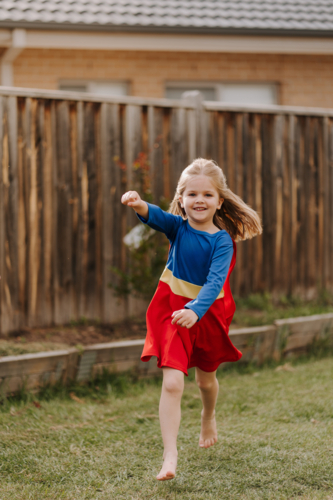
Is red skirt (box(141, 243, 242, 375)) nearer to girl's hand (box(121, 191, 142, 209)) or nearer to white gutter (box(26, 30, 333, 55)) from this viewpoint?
girl's hand (box(121, 191, 142, 209))

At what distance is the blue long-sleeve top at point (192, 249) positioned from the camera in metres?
3.01

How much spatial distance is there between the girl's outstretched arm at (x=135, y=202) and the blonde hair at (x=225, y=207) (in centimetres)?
31

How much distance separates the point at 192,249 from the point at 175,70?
5.70 meters

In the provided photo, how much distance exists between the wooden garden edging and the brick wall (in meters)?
4.26

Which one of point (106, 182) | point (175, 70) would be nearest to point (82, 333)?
point (106, 182)

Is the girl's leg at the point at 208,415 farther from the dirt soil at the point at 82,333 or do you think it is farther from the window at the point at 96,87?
the window at the point at 96,87

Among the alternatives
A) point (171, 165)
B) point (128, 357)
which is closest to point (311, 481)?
point (128, 357)

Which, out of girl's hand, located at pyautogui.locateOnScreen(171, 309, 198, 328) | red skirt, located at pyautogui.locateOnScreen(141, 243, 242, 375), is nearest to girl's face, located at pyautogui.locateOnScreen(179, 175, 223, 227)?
red skirt, located at pyautogui.locateOnScreen(141, 243, 242, 375)

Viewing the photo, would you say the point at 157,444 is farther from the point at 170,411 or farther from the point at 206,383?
the point at 170,411

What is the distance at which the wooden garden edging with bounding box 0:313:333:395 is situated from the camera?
3961 millimetres

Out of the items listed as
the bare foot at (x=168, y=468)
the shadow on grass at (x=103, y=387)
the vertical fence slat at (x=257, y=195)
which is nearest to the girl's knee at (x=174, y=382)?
the bare foot at (x=168, y=468)

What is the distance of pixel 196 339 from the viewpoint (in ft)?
10.1

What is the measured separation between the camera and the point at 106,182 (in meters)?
5.11

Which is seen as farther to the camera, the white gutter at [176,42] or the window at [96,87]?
the window at [96,87]
